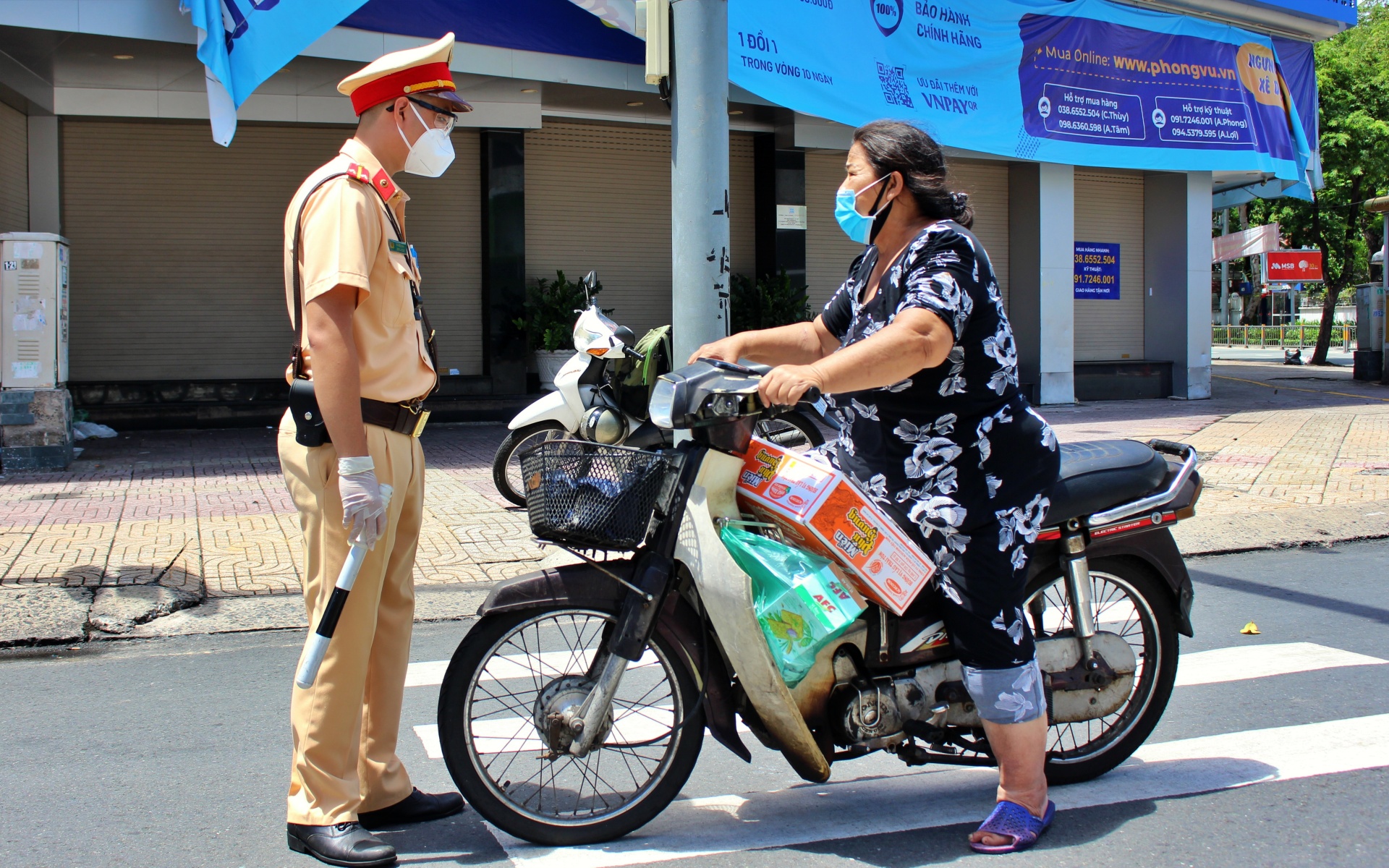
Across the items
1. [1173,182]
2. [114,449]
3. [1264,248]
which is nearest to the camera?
[114,449]

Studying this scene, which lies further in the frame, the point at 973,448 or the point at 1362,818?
the point at 1362,818

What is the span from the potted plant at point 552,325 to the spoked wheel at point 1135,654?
1057cm

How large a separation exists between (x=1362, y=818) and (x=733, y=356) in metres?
2.34

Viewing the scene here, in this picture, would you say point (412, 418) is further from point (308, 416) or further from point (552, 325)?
point (552, 325)

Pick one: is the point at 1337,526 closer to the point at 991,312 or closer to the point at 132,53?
the point at 991,312

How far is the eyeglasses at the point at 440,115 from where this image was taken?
316cm

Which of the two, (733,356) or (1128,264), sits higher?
(1128,264)

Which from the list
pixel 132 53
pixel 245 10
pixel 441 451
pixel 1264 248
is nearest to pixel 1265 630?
pixel 441 451

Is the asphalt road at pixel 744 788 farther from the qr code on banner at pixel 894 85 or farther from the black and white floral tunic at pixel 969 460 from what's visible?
the qr code on banner at pixel 894 85

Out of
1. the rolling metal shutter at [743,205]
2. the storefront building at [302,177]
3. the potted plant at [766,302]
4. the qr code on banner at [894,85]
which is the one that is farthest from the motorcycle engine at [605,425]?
the rolling metal shutter at [743,205]

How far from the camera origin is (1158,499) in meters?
3.60

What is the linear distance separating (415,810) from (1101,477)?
230 centimetres

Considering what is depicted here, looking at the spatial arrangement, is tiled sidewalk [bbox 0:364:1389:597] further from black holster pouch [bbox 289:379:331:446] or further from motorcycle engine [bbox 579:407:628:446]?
black holster pouch [bbox 289:379:331:446]

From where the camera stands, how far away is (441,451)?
38.2 ft
